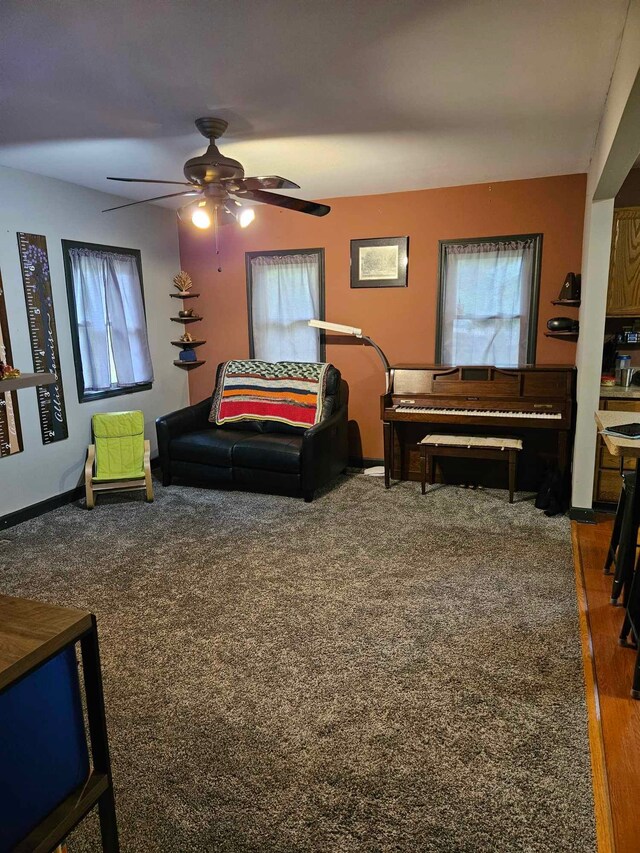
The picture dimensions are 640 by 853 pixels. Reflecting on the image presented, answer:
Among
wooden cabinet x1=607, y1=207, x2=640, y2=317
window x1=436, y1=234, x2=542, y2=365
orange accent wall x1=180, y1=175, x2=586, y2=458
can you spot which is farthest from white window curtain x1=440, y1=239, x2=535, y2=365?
wooden cabinet x1=607, y1=207, x2=640, y2=317

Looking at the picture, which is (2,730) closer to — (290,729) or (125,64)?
(290,729)

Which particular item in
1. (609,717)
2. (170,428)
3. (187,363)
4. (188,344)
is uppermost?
(188,344)

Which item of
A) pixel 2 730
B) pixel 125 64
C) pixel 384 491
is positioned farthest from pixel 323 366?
pixel 2 730

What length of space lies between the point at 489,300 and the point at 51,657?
442cm

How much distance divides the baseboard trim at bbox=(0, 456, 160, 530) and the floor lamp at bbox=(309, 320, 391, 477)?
2491 mm

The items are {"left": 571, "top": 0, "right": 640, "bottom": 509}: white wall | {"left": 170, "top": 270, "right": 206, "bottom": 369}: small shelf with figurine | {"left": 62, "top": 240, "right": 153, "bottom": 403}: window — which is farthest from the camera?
{"left": 170, "top": 270, "right": 206, "bottom": 369}: small shelf with figurine

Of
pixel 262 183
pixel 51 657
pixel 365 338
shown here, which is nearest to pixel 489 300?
pixel 365 338

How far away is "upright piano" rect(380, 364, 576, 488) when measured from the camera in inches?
163

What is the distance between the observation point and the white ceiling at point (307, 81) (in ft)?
6.53

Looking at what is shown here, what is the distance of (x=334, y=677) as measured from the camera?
2.26 metres

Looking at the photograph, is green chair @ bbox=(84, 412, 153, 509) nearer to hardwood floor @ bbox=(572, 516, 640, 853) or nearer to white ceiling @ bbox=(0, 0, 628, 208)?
white ceiling @ bbox=(0, 0, 628, 208)

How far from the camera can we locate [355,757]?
185cm

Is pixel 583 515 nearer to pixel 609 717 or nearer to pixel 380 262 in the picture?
pixel 609 717

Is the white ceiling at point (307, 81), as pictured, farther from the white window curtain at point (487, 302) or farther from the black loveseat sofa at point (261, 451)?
the black loveseat sofa at point (261, 451)
